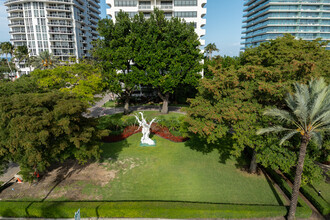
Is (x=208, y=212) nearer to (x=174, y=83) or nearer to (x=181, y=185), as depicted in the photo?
(x=181, y=185)

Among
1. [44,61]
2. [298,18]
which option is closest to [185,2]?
[44,61]

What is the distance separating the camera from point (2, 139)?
13266 millimetres

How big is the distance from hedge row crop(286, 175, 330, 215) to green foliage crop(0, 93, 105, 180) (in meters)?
19.0

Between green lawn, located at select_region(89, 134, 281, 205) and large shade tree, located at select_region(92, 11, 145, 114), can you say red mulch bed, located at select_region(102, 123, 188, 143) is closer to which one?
green lawn, located at select_region(89, 134, 281, 205)

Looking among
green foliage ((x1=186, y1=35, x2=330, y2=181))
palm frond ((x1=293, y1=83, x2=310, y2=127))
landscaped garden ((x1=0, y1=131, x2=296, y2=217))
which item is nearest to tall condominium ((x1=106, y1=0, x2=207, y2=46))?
green foliage ((x1=186, y1=35, x2=330, y2=181))

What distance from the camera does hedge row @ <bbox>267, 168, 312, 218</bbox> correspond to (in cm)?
1335

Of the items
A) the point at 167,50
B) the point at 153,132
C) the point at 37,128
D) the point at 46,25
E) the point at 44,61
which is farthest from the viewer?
the point at 46,25

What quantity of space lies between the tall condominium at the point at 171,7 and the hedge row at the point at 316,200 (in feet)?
147

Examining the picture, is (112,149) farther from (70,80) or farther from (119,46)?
(119,46)

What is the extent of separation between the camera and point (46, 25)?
246 ft

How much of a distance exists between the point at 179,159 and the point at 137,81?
17417 millimetres

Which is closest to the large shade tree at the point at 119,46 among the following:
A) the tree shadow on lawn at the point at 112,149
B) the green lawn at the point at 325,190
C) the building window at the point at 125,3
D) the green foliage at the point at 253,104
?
the tree shadow on lawn at the point at 112,149

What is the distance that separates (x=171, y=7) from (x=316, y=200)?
165 ft

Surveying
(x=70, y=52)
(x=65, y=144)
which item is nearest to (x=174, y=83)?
(x=65, y=144)
